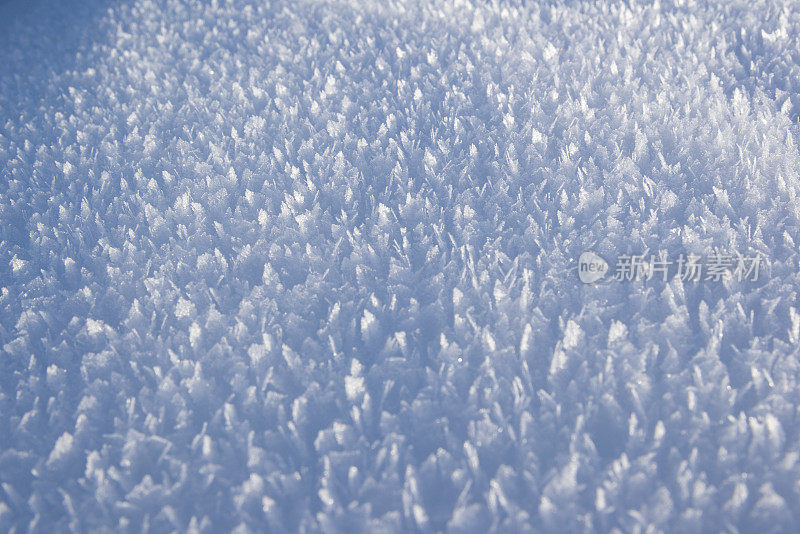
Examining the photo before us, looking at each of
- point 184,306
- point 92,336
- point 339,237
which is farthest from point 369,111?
point 92,336

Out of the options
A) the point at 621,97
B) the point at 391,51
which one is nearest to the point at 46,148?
the point at 391,51

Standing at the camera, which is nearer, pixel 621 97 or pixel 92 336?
pixel 92 336

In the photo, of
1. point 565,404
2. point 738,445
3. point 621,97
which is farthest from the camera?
point 621,97

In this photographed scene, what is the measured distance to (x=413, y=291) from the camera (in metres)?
2.26

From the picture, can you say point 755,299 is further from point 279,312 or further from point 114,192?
point 114,192

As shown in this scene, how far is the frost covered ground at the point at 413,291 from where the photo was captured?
1782 mm

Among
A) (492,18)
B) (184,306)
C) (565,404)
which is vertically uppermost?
(492,18)

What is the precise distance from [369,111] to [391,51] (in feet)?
2.46

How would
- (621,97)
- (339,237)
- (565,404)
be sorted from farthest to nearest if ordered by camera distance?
(621,97) → (339,237) → (565,404)

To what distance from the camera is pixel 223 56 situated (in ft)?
12.1

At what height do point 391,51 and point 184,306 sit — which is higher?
point 391,51

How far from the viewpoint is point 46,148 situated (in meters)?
3.11

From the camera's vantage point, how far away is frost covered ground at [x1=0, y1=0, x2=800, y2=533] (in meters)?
1.78

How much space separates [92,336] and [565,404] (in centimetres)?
178
